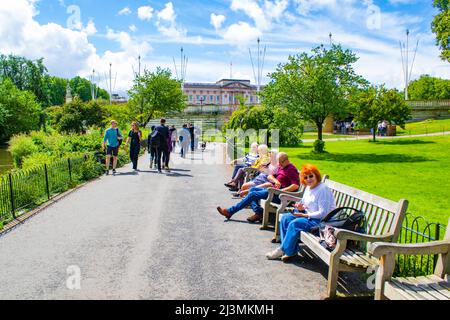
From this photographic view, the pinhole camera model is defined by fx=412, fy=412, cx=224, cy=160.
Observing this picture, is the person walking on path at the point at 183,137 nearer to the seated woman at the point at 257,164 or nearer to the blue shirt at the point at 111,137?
the blue shirt at the point at 111,137

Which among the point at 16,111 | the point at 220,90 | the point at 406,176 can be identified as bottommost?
the point at 406,176

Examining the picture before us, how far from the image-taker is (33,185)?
1014 centimetres

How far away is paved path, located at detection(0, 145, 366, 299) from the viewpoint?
4.98 m

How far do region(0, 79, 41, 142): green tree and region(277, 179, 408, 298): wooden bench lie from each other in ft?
193

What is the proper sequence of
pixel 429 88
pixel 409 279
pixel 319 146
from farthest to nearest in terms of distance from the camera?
pixel 429 88
pixel 319 146
pixel 409 279

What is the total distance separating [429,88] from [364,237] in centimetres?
11152

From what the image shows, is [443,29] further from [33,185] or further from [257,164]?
[33,185]

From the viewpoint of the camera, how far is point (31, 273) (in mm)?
5574

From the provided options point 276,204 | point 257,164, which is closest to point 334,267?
point 276,204

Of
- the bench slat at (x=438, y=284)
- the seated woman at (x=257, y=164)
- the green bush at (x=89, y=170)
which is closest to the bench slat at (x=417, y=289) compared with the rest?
the bench slat at (x=438, y=284)

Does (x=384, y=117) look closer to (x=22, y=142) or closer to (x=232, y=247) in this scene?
(x=22, y=142)

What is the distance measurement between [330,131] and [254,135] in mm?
29931

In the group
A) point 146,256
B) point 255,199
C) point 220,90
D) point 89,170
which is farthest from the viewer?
point 220,90

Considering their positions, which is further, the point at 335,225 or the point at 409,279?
the point at 335,225
